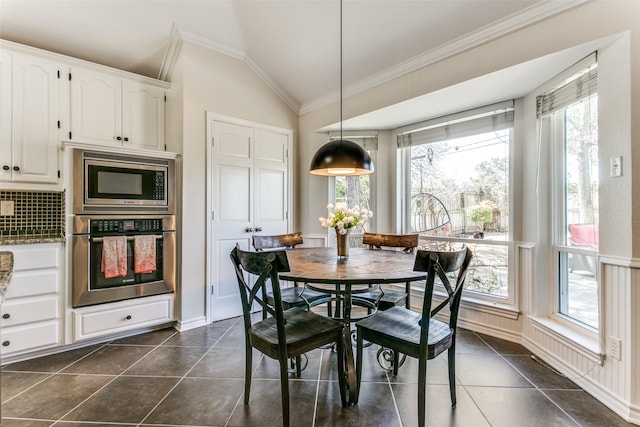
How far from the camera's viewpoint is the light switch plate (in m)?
1.76

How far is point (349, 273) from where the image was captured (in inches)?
69.4

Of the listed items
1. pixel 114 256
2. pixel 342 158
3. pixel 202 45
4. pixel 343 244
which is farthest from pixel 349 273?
pixel 202 45

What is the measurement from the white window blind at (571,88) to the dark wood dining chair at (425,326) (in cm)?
152

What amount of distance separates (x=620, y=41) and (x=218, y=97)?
320 centimetres

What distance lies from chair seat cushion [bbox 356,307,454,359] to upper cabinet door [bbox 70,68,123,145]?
9.42 ft

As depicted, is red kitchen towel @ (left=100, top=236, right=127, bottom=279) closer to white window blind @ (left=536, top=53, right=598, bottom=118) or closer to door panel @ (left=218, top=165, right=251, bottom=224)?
door panel @ (left=218, top=165, right=251, bottom=224)

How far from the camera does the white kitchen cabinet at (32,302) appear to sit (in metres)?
2.23

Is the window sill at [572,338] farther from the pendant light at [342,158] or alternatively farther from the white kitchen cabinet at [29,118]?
the white kitchen cabinet at [29,118]

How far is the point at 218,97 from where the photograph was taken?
10.4ft

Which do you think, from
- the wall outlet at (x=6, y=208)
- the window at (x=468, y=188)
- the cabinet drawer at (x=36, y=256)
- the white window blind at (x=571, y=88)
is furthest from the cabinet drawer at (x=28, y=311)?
the white window blind at (x=571, y=88)

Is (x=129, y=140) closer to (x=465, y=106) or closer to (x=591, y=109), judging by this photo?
(x=465, y=106)

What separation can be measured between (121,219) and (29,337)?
1084mm

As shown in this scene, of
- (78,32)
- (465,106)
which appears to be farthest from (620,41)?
(78,32)

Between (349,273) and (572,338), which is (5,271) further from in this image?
(572,338)
